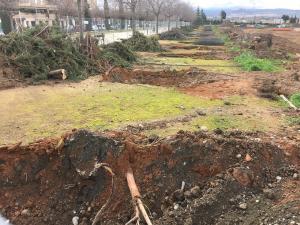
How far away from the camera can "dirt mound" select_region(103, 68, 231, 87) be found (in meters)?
15.4

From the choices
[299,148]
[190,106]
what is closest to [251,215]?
[299,148]

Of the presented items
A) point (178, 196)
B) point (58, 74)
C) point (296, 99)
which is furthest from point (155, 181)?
point (58, 74)

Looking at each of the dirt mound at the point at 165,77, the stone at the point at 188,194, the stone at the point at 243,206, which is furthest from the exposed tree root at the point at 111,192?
the dirt mound at the point at 165,77

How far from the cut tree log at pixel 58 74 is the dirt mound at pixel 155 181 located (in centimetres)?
837

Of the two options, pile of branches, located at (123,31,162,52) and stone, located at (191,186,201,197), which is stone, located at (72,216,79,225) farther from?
pile of branches, located at (123,31,162,52)

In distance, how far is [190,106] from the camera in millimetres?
11586

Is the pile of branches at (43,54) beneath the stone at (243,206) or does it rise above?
above

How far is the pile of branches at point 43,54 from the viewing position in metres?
15.0

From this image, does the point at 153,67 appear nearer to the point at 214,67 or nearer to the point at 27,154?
the point at 214,67

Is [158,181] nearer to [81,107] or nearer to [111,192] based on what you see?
[111,192]

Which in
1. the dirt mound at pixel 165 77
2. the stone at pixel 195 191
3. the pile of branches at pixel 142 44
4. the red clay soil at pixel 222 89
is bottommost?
the pile of branches at pixel 142 44

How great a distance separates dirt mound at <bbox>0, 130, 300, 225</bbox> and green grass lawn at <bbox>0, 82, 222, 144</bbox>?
8.05ft

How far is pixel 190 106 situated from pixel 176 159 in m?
5.39

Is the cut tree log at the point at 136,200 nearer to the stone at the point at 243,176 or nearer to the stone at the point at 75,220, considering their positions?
the stone at the point at 75,220
